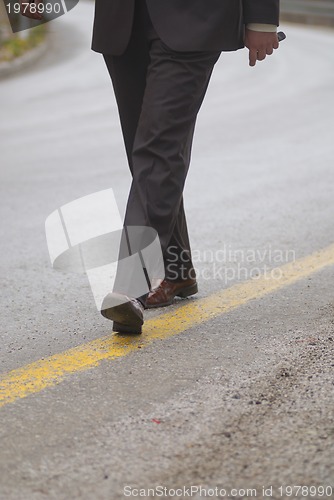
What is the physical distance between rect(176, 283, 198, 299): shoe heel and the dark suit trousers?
535 mm

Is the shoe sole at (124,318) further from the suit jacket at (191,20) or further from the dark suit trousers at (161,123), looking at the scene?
the suit jacket at (191,20)

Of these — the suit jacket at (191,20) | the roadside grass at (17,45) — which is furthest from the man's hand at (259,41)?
the roadside grass at (17,45)

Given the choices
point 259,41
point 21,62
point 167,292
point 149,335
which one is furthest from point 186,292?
point 21,62

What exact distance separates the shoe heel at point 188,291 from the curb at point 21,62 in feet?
38.7

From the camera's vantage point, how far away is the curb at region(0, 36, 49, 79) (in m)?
15.4

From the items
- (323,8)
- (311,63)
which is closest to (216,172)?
(311,63)

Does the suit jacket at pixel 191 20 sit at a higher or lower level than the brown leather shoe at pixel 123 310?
higher

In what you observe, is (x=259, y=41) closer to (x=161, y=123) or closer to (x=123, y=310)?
(x=161, y=123)

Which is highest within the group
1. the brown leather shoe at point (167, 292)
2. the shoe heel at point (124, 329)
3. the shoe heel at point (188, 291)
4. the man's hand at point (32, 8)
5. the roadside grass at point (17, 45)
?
the man's hand at point (32, 8)

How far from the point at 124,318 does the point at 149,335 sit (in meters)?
0.17

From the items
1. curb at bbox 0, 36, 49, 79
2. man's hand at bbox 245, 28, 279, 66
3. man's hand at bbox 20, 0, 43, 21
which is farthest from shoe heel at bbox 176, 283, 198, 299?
curb at bbox 0, 36, 49, 79

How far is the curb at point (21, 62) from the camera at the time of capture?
1540 cm

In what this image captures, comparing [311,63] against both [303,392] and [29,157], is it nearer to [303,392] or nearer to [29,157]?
[29,157]

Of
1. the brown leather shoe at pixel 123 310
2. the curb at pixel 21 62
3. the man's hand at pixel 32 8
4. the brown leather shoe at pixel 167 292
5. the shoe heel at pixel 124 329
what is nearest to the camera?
the brown leather shoe at pixel 123 310
